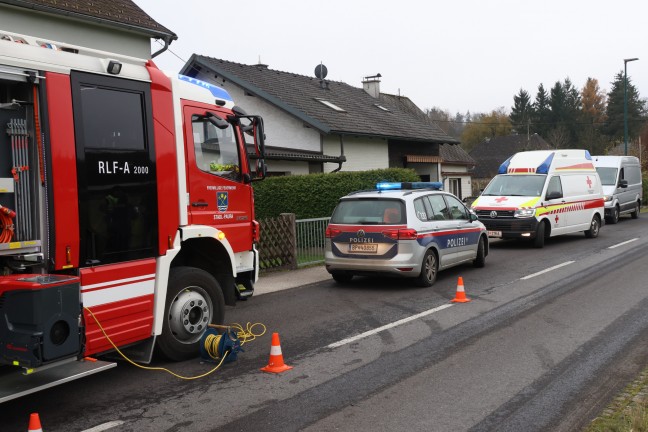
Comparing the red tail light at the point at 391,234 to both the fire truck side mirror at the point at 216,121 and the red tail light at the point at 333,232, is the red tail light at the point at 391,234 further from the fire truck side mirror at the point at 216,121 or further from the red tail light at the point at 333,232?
the fire truck side mirror at the point at 216,121

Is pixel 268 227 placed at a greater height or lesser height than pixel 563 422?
greater

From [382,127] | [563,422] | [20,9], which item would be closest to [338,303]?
[563,422]

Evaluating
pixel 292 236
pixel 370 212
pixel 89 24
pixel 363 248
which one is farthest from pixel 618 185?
pixel 89 24

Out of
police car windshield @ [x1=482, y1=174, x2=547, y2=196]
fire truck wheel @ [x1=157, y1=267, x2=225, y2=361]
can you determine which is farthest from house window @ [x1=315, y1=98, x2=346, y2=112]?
fire truck wheel @ [x1=157, y1=267, x2=225, y2=361]

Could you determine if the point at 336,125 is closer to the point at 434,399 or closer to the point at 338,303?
the point at 338,303

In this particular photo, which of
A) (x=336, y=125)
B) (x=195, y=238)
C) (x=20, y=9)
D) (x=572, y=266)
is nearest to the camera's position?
(x=195, y=238)

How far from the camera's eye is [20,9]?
1473 cm

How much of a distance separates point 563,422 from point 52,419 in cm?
405

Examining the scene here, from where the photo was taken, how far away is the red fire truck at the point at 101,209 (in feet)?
16.0

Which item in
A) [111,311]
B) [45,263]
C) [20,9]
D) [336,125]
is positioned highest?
[20,9]

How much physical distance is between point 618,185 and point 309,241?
639 inches

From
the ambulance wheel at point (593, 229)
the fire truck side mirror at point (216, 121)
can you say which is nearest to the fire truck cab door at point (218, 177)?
the fire truck side mirror at point (216, 121)

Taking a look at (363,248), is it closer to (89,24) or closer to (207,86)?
(207,86)

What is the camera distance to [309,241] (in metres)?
14.6
